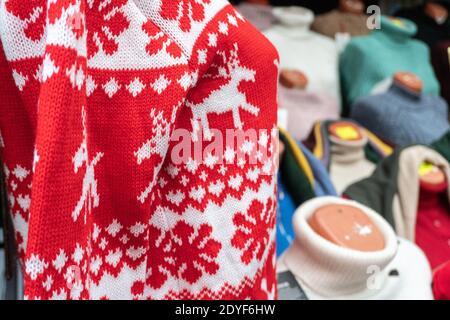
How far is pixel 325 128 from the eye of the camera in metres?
1.20

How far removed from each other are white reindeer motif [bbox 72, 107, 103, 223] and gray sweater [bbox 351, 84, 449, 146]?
3.87 ft

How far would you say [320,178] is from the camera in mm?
1022

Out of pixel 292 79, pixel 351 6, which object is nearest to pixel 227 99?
pixel 292 79

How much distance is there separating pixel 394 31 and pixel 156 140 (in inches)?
61.1

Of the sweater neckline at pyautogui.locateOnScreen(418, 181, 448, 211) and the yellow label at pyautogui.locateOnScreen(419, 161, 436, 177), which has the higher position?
the yellow label at pyautogui.locateOnScreen(419, 161, 436, 177)

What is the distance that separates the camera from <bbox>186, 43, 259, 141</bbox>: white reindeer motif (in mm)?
415

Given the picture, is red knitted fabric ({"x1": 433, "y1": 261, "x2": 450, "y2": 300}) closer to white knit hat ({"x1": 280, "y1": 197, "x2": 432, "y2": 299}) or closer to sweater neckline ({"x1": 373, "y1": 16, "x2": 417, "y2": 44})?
white knit hat ({"x1": 280, "y1": 197, "x2": 432, "y2": 299})

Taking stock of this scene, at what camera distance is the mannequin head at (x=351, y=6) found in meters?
1.97

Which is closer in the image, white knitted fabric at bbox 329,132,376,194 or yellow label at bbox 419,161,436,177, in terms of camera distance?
yellow label at bbox 419,161,436,177

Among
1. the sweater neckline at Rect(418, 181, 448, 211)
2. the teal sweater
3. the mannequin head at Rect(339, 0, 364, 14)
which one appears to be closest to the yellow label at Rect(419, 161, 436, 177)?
the sweater neckline at Rect(418, 181, 448, 211)

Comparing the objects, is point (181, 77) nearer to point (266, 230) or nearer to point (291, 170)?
point (266, 230)

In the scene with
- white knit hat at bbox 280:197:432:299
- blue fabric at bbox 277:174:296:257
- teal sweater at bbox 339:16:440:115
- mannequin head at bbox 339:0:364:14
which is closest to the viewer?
white knit hat at bbox 280:197:432:299

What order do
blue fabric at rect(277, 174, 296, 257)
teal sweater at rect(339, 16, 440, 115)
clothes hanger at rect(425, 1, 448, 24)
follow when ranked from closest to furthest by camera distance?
blue fabric at rect(277, 174, 296, 257), teal sweater at rect(339, 16, 440, 115), clothes hanger at rect(425, 1, 448, 24)

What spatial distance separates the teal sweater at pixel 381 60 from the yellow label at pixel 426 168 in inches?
25.0
